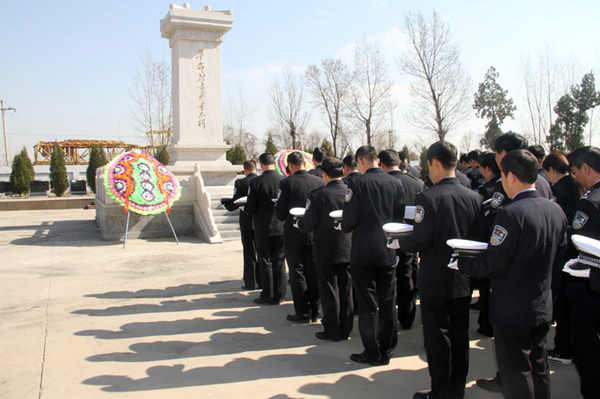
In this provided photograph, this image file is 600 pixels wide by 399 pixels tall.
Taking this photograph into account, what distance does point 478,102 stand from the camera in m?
37.1

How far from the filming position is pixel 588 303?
3.24 m

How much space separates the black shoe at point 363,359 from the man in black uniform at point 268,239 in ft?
6.90

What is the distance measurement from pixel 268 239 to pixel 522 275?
12.5 feet

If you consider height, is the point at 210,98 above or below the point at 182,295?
above

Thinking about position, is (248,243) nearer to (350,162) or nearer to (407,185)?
(350,162)

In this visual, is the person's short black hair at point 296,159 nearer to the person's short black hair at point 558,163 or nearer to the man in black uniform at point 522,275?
the person's short black hair at point 558,163

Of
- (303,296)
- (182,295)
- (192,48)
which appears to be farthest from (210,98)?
(303,296)

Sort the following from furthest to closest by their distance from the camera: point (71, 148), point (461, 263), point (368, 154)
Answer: point (71, 148)
point (368, 154)
point (461, 263)

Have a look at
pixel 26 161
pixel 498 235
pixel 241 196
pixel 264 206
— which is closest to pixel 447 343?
pixel 498 235

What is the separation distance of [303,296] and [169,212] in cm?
703

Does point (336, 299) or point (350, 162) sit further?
point (350, 162)

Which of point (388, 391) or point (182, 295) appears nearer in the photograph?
point (388, 391)

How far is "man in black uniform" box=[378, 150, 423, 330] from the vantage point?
16.5 ft

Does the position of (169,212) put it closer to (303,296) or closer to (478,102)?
(303,296)
